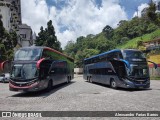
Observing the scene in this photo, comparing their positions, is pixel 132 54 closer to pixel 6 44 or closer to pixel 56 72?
pixel 56 72

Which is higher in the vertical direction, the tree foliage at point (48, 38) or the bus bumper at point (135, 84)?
the tree foliage at point (48, 38)

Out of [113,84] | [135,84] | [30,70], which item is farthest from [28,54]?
[135,84]

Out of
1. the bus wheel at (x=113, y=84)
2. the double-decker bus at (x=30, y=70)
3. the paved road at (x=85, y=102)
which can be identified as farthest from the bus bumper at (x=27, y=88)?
the bus wheel at (x=113, y=84)

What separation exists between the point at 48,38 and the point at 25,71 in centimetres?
4962

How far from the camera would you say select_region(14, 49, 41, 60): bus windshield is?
17594mm

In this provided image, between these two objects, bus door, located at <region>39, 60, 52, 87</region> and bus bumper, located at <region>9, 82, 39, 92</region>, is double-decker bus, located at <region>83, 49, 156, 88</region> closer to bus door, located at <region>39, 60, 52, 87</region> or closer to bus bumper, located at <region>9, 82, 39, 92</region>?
bus door, located at <region>39, 60, 52, 87</region>

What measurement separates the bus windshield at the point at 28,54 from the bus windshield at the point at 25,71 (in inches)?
31.3

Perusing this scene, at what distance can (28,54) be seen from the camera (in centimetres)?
1784

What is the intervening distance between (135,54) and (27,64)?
9.14 metres

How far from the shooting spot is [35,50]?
712 inches

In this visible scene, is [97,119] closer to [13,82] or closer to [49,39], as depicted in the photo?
[13,82]

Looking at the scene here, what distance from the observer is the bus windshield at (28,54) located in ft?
57.7

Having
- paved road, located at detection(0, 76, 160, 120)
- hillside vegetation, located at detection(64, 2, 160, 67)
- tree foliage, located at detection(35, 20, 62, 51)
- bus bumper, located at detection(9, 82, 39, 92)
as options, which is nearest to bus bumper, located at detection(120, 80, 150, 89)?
paved road, located at detection(0, 76, 160, 120)

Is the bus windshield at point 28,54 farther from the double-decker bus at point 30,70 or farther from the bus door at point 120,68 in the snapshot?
the bus door at point 120,68
